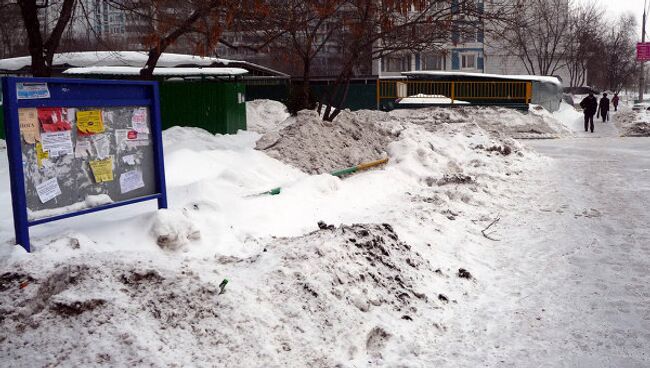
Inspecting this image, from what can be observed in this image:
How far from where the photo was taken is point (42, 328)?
410 cm

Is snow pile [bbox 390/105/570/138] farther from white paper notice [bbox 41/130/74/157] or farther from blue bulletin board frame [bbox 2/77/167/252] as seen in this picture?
white paper notice [bbox 41/130/74/157]

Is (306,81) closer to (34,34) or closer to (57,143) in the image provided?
(34,34)

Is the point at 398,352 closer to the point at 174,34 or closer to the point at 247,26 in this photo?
the point at 174,34

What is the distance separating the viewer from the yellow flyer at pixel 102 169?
554 centimetres

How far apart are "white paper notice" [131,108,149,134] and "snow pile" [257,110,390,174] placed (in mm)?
5039

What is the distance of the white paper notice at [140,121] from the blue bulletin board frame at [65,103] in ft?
0.24

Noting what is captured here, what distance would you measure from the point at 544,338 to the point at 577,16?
188 feet

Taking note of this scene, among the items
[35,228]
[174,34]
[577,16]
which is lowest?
[35,228]

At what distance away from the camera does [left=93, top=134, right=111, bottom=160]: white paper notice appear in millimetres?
5574

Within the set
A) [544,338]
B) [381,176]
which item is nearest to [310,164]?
[381,176]

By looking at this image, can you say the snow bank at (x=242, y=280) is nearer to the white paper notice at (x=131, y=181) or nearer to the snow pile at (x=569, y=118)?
the white paper notice at (x=131, y=181)

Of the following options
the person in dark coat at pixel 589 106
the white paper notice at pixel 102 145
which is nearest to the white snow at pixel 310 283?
the white paper notice at pixel 102 145

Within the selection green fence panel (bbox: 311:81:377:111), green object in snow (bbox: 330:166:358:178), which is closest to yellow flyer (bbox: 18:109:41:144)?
green object in snow (bbox: 330:166:358:178)

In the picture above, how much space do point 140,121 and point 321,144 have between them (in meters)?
6.34
